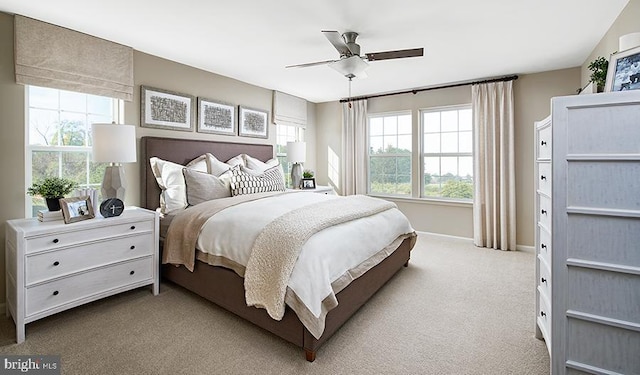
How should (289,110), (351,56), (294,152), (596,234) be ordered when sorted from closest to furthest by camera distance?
1. (596,234)
2. (351,56)
3. (294,152)
4. (289,110)

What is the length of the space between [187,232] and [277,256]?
1131mm

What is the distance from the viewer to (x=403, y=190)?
527cm

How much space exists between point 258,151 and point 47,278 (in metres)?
2.96

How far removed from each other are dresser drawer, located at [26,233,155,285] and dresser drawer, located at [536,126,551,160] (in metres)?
3.09

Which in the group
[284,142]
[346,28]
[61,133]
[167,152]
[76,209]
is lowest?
[76,209]

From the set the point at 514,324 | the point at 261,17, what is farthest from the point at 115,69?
the point at 514,324

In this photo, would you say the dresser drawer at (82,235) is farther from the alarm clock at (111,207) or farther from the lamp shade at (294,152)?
the lamp shade at (294,152)

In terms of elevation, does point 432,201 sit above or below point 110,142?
below

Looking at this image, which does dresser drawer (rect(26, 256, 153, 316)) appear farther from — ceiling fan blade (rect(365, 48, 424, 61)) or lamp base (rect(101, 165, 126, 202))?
ceiling fan blade (rect(365, 48, 424, 61))

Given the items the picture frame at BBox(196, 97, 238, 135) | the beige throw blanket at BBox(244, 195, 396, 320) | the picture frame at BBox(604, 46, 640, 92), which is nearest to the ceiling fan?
the picture frame at BBox(604, 46, 640, 92)

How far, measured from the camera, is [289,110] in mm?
5285

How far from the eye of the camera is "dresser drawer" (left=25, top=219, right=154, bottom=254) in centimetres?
209

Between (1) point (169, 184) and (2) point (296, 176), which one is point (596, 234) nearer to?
(1) point (169, 184)

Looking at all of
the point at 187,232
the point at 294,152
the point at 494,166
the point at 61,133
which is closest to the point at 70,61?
the point at 61,133
